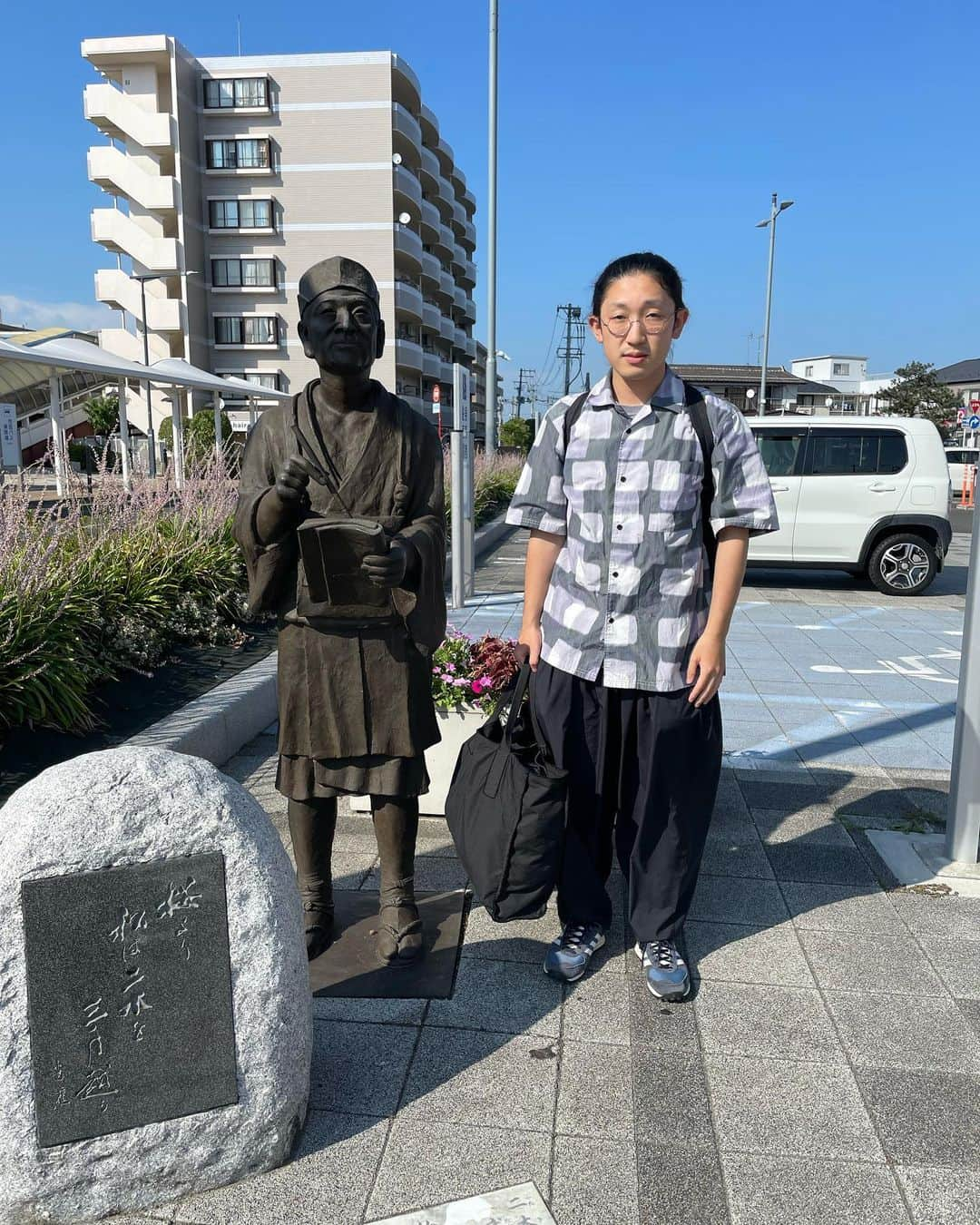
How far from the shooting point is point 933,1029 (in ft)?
8.08

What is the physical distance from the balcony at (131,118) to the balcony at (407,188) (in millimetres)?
8979

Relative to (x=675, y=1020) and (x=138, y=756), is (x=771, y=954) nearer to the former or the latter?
(x=675, y=1020)

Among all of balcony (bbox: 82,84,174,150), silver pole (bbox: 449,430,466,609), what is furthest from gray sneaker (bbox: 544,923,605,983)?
balcony (bbox: 82,84,174,150)

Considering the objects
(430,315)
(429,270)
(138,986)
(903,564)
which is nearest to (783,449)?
(903,564)

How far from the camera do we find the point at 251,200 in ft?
124

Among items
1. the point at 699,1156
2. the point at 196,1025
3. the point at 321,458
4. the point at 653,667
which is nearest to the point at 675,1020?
the point at 699,1156

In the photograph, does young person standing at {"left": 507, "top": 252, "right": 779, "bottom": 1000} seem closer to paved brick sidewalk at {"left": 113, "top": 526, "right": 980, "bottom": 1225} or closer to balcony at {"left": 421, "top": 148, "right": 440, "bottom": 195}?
paved brick sidewalk at {"left": 113, "top": 526, "right": 980, "bottom": 1225}

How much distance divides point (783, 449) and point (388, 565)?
8876mm

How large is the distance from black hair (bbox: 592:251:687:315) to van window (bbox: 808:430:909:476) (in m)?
8.28

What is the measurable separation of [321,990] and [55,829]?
1.16 meters

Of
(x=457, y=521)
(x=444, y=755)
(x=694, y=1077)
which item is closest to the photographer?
(x=694, y=1077)

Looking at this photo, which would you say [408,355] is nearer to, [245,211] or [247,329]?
[247,329]

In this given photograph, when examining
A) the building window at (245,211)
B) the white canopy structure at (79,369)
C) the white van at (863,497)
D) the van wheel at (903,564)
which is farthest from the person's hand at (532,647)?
the building window at (245,211)

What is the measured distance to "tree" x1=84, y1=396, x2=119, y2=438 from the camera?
38625 mm
